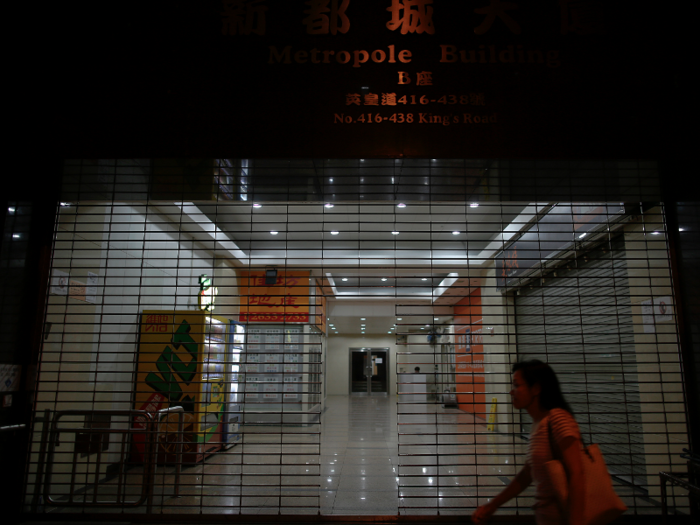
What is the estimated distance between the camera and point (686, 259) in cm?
345

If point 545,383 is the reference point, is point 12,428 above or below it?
below

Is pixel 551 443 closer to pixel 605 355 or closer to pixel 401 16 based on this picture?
pixel 401 16

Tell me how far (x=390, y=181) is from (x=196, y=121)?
5.13ft

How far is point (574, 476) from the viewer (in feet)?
5.52

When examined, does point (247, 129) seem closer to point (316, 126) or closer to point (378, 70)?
point (316, 126)

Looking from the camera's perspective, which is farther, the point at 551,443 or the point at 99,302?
the point at 99,302

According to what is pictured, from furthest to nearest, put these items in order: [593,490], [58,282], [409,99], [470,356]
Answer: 1. [470,356]
2. [58,282]
3. [409,99]
4. [593,490]

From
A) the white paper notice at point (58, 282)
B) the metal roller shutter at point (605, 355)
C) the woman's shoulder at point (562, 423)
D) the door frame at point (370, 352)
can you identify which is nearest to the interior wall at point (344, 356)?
the door frame at point (370, 352)

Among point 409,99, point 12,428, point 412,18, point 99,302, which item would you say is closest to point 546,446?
point 409,99

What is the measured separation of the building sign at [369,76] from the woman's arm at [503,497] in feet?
7.21

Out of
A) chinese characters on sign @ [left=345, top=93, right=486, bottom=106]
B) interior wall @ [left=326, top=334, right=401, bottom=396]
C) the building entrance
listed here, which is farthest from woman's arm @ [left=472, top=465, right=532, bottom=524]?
the building entrance

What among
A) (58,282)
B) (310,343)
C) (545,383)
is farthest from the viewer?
(58,282)

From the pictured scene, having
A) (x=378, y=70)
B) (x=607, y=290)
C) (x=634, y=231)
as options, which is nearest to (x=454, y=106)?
(x=378, y=70)

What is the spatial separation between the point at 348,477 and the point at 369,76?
13.0 feet
